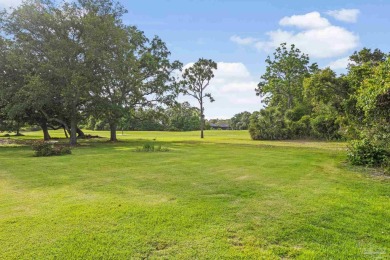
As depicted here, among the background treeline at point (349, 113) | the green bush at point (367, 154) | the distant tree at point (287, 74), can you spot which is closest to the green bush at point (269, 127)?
the background treeline at point (349, 113)

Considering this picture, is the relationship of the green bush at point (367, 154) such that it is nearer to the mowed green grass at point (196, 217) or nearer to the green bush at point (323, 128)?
the mowed green grass at point (196, 217)

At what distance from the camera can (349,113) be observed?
13.1m

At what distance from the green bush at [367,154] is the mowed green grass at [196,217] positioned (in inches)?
97.7

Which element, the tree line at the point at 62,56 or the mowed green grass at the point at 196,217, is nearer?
the mowed green grass at the point at 196,217

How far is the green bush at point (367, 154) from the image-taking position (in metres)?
10.8

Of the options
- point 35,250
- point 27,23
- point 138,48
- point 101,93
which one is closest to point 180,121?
point 138,48

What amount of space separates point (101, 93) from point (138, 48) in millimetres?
8073

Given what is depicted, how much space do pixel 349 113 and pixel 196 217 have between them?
11.0m

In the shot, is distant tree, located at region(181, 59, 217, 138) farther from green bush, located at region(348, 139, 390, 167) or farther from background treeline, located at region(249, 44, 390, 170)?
green bush, located at region(348, 139, 390, 167)

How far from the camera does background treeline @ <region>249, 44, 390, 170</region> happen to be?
9740 millimetres

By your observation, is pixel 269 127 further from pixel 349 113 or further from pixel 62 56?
pixel 62 56

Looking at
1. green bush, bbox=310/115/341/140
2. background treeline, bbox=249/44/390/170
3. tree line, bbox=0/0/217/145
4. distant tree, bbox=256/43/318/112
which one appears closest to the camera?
background treeline, bbox=249/44/390/170

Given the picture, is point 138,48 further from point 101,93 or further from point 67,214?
point 67,214

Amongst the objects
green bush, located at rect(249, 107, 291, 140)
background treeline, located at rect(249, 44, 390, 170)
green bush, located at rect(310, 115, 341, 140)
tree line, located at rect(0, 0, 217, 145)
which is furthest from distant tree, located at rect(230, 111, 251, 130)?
tree line, located at rect(0, 0, 217, 145)
